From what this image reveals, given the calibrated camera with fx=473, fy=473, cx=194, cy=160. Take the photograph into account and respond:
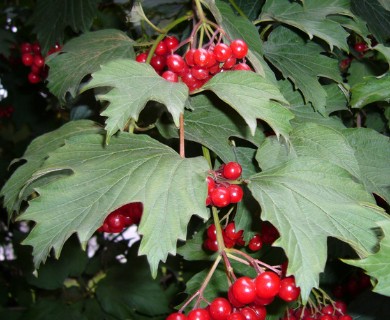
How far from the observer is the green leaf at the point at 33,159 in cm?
81

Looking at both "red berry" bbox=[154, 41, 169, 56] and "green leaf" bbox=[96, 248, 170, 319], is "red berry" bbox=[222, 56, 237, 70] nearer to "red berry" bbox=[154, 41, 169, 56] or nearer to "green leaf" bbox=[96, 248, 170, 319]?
"red berry" bbox=[154, 41, 169, 56]

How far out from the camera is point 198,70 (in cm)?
74

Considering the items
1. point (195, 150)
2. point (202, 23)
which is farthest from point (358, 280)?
point (202, 23)

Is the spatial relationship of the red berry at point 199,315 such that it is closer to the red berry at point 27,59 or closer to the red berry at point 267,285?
the red berry at point 267,285

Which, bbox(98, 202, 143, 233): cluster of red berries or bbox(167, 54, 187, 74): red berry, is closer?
bbox(167, 54, 187, 74): red berry

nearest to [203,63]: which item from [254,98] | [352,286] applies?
[254,98]

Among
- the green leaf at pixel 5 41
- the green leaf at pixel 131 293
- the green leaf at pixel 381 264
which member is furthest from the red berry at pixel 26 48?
the green leaf at pixel 381 264

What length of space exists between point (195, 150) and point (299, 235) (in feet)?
1.54

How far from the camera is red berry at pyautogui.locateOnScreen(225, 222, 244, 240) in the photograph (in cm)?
85

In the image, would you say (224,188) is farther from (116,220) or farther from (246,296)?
(116,220)

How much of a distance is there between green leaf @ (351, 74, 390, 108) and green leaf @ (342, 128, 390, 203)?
57mm

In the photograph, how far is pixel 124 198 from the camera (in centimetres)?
62

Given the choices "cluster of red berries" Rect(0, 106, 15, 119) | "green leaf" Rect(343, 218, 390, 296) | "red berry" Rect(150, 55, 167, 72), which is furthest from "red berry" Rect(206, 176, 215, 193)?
"cluster of red berries" Rect(0, 106, 15, 119)

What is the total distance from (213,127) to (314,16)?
343mm
